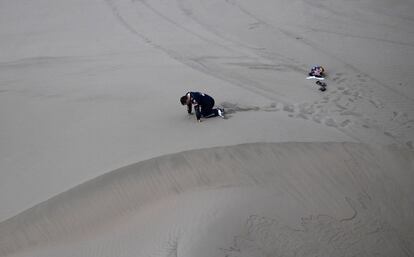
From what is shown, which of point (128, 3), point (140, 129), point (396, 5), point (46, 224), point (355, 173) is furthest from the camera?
point (128, 3)

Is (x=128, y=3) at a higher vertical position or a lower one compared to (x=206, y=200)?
higher

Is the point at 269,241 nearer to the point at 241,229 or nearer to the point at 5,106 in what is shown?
the point at 241,229

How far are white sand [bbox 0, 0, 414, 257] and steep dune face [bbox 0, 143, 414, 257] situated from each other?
0.06 ft

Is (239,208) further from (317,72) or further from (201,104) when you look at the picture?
(317,72)

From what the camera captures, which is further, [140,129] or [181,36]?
[181,36]

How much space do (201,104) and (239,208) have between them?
6.57ft

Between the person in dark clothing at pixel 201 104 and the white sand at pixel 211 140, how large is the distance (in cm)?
15

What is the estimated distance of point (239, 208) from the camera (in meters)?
5.27

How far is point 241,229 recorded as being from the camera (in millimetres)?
5031

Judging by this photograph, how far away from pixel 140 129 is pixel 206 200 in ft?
6.28

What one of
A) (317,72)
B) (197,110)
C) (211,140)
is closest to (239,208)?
(211,140)

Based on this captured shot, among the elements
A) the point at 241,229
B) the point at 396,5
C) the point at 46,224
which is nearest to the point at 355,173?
the point at 241,229

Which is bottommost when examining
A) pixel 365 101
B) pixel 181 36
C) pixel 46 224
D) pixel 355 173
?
pixel 46 224

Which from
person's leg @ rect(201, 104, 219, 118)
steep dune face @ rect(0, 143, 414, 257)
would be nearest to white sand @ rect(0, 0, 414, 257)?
steep dune face @ rect(0, 143, 414, 257)
